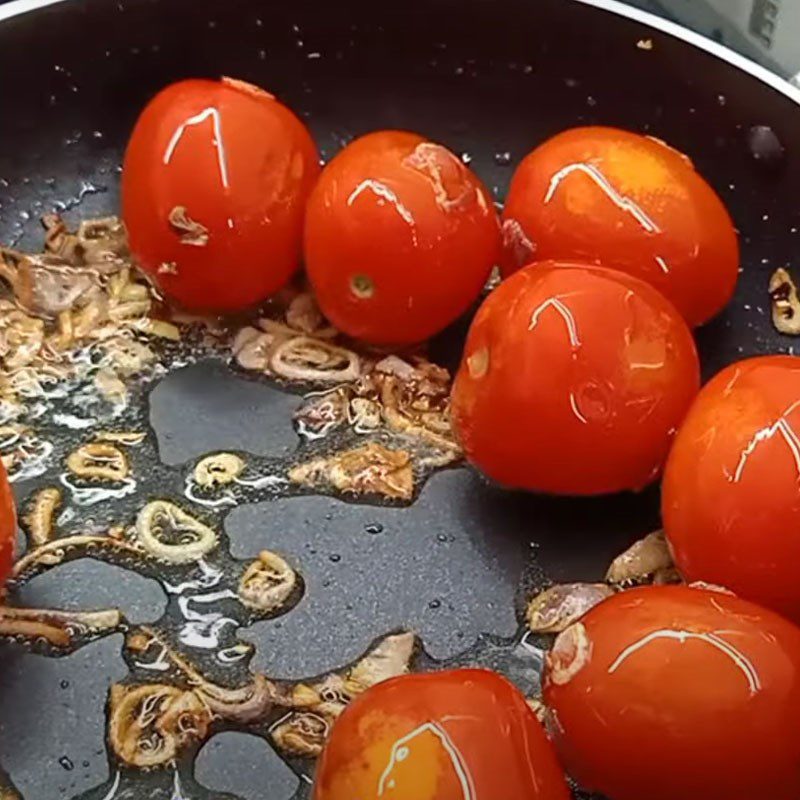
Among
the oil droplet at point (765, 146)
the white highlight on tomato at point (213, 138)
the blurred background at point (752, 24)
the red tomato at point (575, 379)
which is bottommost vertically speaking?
the red tomato at point (575, 379)

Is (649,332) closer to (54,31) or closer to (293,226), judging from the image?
(293,226)

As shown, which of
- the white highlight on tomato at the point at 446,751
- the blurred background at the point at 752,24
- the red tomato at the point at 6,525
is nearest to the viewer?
the white highlight on tomato at the point at 446,751

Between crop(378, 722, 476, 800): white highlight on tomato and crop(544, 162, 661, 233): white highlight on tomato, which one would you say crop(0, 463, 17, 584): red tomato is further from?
crop(544, 162, 661, 233): white highlight on tomato

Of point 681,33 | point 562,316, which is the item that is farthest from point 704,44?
point 562,316

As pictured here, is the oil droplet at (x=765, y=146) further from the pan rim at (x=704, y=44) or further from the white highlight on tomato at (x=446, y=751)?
the white highlight on tomato at (x=446, y=751)

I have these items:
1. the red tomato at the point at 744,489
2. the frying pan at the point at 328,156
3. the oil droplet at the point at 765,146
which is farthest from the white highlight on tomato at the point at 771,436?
the oil droplet at the point at 765,146

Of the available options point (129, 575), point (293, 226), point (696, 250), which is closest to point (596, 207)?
point (696, 250)

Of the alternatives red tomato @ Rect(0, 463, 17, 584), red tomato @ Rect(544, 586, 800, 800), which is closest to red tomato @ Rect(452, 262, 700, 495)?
red tomato @ Rect(544, 586, 800, 800)
